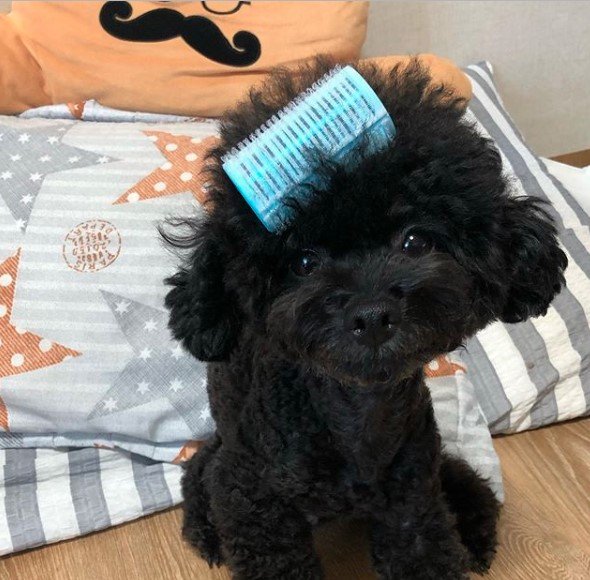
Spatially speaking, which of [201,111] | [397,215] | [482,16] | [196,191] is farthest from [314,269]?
[482,16]

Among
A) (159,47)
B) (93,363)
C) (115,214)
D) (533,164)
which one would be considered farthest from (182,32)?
(533,164)

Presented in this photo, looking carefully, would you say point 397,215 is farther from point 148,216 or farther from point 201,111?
point 201,111

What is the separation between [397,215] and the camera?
0.65m

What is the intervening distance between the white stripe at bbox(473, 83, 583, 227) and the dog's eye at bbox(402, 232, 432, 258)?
96 cm

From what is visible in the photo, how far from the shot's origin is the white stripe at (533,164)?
5.04 ft

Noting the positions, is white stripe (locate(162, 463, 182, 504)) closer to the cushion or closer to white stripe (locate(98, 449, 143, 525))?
white stripe (locate(98, 449, 143, 525))

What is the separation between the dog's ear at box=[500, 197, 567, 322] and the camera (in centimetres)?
73

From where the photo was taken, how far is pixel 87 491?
3.74 feet

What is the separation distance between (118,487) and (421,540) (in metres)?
0.53

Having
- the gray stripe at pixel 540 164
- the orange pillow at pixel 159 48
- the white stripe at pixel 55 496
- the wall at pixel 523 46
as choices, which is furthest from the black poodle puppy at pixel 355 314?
the wall at pixel 523 46

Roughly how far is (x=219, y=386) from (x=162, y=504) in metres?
0.32

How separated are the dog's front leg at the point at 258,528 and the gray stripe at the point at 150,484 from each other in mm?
270

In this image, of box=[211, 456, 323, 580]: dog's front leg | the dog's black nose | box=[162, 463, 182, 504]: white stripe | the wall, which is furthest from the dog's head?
the wall

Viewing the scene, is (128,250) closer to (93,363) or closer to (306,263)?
(93,363)
